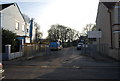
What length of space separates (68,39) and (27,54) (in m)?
54.6

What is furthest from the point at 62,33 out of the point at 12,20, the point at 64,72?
the point at 64,72

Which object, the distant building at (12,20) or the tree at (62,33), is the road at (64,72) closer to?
the distant building at (12,20)

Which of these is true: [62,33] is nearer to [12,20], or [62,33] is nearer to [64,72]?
[12,20]

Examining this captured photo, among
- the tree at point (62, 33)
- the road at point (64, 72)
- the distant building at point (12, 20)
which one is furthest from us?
the tree at point (62, 33)

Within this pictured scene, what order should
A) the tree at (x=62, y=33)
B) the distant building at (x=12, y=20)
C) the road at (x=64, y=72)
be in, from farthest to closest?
1. the tree at (x=62, y=33)
2. the distant building at (x=12, y=20)
3. the road at (x=64, y=72)

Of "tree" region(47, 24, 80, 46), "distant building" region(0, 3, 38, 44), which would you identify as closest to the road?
"distant building" region(0, 3, 38, 44)

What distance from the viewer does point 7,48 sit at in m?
15.3

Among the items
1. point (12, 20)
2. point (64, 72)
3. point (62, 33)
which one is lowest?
point (64, 72)

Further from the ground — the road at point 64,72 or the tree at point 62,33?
the tree at point 62,33

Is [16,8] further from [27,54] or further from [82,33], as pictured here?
[82,33]

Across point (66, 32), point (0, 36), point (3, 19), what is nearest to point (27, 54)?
point (0, 36)

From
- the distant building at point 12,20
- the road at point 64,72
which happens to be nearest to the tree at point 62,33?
the distant building at point 12,20

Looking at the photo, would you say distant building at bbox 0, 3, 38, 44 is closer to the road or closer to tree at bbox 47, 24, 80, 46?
the road

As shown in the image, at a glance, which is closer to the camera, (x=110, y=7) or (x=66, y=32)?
(x=110, y=7)
